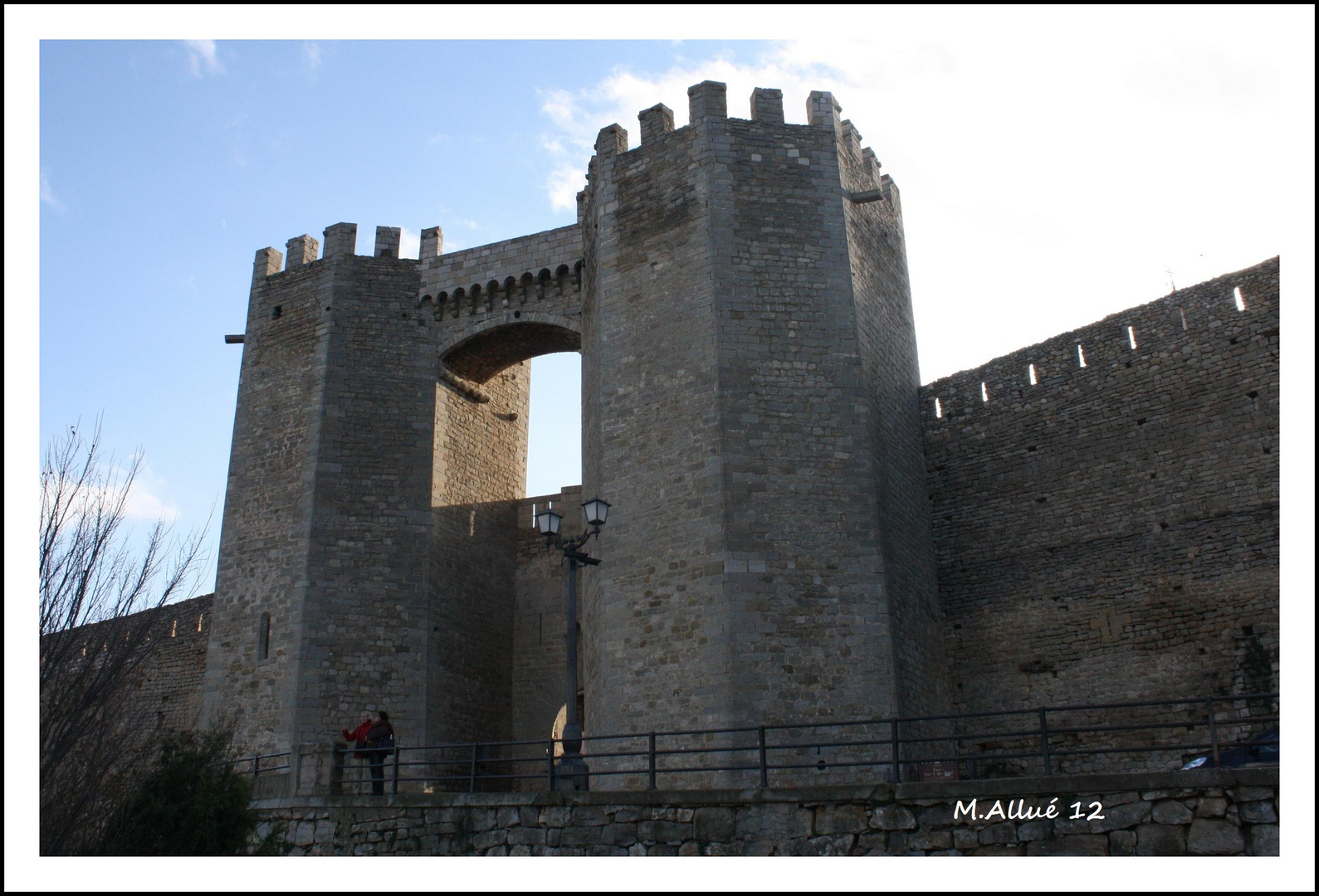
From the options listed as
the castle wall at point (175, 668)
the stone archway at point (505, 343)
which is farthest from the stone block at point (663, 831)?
the castle wall at point (175, 668)

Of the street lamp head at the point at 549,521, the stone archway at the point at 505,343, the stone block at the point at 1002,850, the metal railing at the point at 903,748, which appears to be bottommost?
the stone block at the point at 1002,850

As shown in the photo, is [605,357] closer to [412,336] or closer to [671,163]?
[671,163]

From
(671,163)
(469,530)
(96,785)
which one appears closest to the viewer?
(96,785)

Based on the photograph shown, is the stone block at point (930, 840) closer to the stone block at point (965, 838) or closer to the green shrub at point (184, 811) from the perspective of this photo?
the stone block at point (965, 838)

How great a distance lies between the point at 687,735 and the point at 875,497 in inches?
137

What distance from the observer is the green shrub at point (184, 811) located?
29.3 ft

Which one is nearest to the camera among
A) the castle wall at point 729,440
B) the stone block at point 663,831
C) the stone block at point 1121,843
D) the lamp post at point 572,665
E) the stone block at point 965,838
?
the stone block at point 1121,843

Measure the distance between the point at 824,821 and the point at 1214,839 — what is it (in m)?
2.65

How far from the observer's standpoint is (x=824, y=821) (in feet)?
27.9

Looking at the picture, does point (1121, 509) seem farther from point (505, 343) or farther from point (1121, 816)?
point (505, 343)

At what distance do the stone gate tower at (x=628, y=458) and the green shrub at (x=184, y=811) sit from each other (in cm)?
445

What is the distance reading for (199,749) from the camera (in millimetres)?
9664

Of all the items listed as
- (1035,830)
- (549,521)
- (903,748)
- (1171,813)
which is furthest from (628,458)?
(1171,813)

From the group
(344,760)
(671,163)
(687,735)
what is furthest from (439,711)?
(671,163)
